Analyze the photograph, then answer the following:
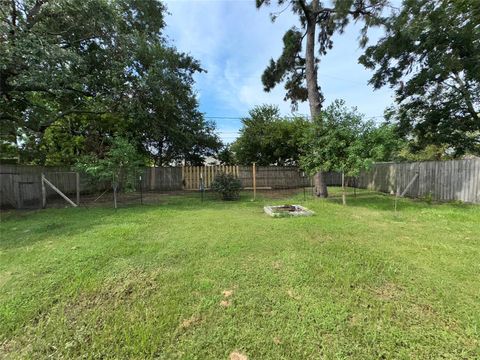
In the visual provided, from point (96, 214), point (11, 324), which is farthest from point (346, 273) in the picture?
point (96, 214)

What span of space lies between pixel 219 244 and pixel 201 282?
1.14 metres

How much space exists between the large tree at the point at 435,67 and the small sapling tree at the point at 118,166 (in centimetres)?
1033

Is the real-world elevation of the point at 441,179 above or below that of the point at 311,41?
below

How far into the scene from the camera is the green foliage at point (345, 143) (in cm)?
738

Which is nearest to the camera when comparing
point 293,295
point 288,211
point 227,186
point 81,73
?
point 293,295

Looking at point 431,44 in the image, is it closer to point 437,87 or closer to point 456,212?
point 437,87

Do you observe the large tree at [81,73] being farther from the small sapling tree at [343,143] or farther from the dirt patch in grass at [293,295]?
the dirt patch in grass at [293,295]

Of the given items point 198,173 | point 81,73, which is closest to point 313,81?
point 198,173

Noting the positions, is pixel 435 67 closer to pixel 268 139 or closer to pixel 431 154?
pixel 268 139

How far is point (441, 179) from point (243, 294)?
9242 mm

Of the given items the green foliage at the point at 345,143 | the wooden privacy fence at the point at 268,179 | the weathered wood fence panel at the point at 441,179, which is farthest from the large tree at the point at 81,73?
the weathered wood fence panel at the point at 441,179

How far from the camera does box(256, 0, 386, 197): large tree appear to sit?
9172 mm

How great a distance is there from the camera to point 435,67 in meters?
10.1

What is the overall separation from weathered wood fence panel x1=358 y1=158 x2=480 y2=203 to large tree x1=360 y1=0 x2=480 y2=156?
265 centimetres
